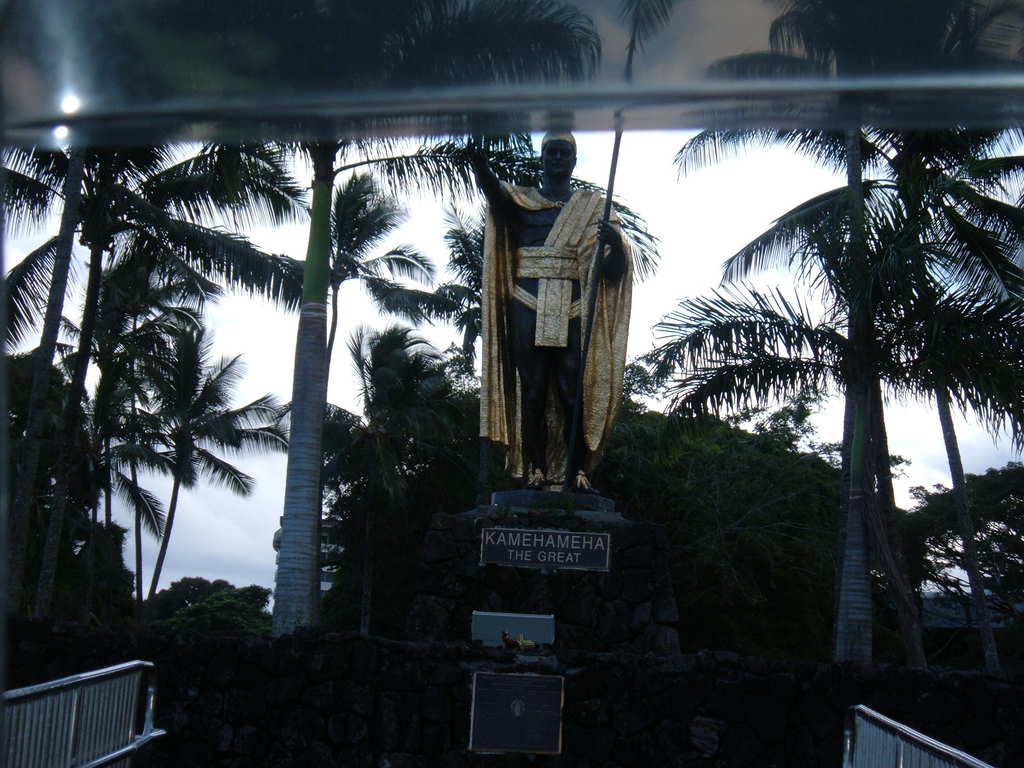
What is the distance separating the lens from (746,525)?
18781 mm

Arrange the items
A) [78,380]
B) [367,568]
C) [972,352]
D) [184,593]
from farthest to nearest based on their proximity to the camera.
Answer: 1. [184,593]
2. [367,568]
3. [78,380]
4. [972,352]

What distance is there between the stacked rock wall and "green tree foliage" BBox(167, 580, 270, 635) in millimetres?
20396

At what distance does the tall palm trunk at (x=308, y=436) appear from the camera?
9.77m

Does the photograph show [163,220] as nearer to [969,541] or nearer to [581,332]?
[581,332]

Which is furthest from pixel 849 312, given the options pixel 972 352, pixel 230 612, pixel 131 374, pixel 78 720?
pixel 230 612

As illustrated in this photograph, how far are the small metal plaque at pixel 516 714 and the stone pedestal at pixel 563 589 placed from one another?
2.98 feet

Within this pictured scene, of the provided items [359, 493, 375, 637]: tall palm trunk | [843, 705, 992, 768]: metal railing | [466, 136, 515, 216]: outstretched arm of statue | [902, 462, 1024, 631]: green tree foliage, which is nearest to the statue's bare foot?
[466, 136, 515, 216]: outstretched arm of statue

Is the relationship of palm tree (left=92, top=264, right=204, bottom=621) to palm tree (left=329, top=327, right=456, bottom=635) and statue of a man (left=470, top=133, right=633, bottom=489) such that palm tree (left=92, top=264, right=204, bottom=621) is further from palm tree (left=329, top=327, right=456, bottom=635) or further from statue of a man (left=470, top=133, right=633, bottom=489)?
statue of a man (left=470, top=133, right=633, bottom=489)

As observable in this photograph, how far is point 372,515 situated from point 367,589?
2096 mm

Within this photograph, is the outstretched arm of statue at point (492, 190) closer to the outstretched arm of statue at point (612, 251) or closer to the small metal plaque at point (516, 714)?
the outstretched arm of statue at point (612, 251)

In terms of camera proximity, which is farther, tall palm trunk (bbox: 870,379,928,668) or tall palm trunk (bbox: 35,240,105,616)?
tall palm trunk (bbox: 35,240,105,616)

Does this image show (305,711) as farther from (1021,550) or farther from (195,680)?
(1021,550)

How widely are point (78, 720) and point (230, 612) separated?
2663 centimetres

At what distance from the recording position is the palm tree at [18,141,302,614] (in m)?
12.5
